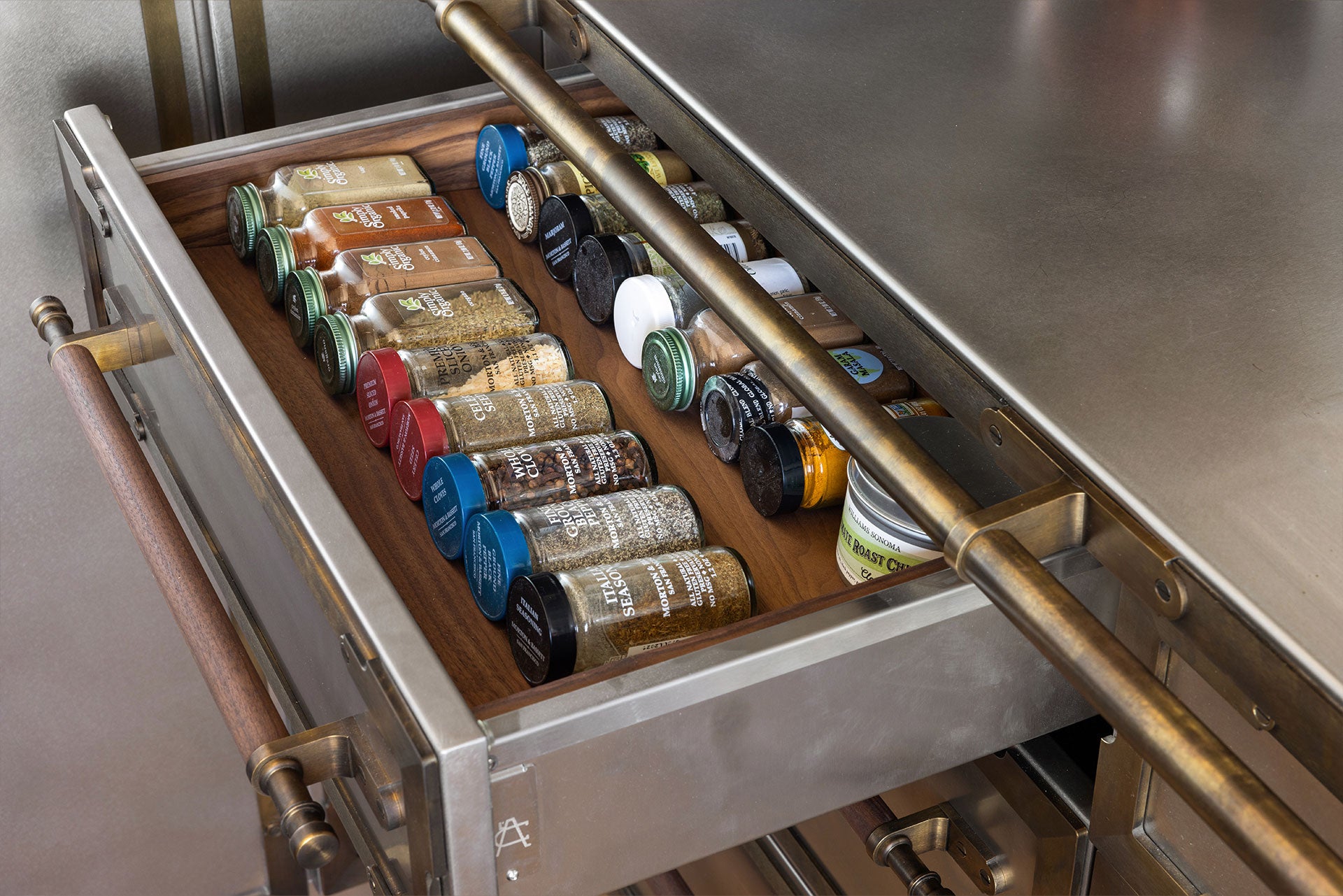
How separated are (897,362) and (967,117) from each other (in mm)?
196

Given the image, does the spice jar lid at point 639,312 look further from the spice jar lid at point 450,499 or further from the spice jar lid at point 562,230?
the spice jar lid at point 450,499

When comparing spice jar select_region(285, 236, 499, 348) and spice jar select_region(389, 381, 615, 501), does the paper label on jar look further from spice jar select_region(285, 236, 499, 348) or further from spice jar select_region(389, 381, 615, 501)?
spice jar select_region(285, 236, 499, 348)

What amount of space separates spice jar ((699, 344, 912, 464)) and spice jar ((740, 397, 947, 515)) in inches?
0.9

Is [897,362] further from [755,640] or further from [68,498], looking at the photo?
[68,498]

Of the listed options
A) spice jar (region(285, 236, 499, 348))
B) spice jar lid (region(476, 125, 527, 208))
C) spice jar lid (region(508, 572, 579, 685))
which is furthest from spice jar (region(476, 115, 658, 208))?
spice jar lid (region(508, 572, 579, 685))

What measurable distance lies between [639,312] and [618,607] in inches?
11.3

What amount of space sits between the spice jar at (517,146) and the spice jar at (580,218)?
7 cm

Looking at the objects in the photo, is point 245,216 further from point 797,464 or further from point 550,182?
point 797,464

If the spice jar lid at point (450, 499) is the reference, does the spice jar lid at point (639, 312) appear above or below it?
above

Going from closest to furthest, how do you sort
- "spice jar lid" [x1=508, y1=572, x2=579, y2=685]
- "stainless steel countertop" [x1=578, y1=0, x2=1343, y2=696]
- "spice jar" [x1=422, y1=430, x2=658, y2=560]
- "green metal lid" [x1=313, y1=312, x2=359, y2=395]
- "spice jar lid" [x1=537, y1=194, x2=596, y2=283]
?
1. "stainless steel countertop" [x1=578, y1=0, x2=1343, y2=696]
2. "spice jar lid" [x1=508, y1=572, x2=579, y2=685]
3. "spice jar" [x1=422, y1=430, x2=658, y2=560]
4. "green metal lid" [x1=313, y1=312, x2=359, y2=395]
5. "spice jar lid" [x1=537, y1=194, x2=596, y2=283]

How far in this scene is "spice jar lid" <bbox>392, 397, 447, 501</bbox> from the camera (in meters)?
0.87

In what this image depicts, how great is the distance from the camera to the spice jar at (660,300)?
0.96m

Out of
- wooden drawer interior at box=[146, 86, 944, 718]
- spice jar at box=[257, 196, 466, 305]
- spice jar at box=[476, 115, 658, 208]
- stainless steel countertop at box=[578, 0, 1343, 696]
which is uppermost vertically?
stainless steel countertop at box=[578, 0, 1343, 696]

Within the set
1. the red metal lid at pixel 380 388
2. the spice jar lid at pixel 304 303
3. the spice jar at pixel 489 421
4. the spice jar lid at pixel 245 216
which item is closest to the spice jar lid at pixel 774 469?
the spice jar at pixel 489 421
